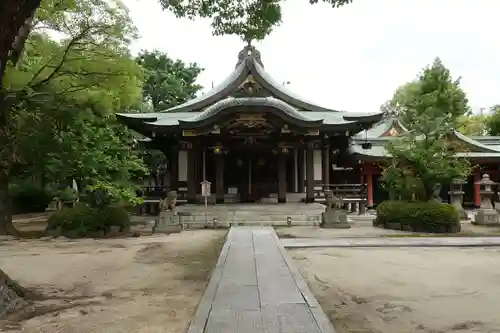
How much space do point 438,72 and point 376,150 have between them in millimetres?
13023

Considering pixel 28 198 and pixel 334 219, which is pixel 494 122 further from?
pixel 28 198

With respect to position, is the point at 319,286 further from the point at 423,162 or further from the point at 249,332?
the point at 423,162

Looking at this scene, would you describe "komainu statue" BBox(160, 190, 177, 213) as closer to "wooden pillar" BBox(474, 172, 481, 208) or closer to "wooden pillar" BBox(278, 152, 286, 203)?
"wooden pillar" BBox(278, 152, 286, 203)

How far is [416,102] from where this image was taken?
37.2 m

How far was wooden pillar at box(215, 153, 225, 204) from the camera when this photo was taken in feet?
74.9

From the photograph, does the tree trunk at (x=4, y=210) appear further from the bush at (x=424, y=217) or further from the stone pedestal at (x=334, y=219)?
the bush at (x=424, y=217)

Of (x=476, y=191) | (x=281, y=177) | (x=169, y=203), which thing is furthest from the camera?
(x=476, y=191)

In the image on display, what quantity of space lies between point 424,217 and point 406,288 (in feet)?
31.3

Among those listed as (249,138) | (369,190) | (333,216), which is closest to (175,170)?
(249,138)

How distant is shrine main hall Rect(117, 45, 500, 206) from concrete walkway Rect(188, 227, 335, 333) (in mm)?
12726

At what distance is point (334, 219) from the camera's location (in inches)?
683

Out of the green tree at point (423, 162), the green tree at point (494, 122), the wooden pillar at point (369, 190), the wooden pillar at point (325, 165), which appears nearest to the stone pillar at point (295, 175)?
the wooden pillar at point (325, 165)

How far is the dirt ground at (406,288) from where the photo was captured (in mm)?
5348

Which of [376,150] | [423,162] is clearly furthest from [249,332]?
[376,150]
